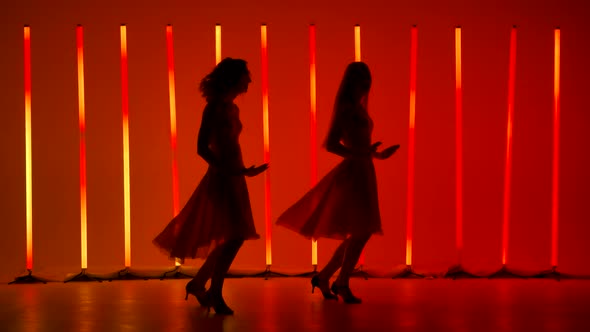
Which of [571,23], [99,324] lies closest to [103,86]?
[99,324]

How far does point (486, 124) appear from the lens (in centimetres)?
654

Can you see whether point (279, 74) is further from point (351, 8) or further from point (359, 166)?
point (359, 166)

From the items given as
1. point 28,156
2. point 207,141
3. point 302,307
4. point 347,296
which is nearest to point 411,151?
point 347,296

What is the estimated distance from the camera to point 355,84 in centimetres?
488

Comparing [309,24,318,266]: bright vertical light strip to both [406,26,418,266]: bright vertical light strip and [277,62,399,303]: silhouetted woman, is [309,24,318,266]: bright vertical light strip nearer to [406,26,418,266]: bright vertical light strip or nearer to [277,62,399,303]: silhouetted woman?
[406,26,418,266]: bright vertical light strip

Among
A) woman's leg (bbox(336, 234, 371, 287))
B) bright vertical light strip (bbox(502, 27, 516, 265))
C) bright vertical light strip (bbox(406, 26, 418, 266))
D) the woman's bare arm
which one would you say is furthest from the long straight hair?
bright vertical light strip (bbox(502, 27, 516, 265))

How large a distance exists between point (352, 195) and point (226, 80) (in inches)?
38.1

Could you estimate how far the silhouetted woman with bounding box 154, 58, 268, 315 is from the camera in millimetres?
4457

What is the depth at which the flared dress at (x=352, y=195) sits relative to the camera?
15.7 feet

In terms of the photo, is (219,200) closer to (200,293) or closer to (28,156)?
(200,293)

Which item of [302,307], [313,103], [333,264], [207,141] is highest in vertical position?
[313,103]

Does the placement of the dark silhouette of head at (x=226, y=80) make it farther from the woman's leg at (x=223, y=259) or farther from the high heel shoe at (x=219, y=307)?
the high heel shoe at (x=219, y=307)

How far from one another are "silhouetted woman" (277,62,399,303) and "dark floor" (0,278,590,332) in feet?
1.23

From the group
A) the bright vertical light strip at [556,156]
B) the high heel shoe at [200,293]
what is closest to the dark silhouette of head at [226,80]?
the high heel shoe at [200,293]
